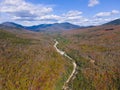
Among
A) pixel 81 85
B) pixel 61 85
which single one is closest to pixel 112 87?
pixel 81 85

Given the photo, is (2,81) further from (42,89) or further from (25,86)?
(42,89)

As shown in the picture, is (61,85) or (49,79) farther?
(49,79)

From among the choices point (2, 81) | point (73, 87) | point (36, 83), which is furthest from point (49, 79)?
point (2, 81)

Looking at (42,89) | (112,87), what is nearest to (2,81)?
(42,89)

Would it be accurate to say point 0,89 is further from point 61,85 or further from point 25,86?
point 61,85

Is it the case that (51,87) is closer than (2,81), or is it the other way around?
(51,87)

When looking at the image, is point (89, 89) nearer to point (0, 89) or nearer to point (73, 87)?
point (73, 87)

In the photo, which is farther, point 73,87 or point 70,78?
point 70,78
